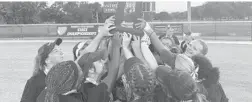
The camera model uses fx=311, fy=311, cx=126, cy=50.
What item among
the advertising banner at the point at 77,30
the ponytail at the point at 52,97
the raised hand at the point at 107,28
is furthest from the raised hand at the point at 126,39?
the advertising banner at the point at 77,30

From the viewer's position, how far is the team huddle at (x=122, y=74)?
1830mm

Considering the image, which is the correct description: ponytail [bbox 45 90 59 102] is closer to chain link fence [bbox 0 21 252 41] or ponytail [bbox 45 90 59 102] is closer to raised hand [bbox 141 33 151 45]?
raised hand [bbox 141 33 151 45]

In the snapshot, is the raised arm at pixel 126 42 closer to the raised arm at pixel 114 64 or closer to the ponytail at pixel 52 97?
the raised arm at pixel 114 64

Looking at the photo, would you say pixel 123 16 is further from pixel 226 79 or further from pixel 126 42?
pixel 226 79

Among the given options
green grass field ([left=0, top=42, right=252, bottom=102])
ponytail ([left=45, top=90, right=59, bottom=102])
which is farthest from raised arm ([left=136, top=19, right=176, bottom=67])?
green grass field ([left=0, top=42, right=252, bottom=102])

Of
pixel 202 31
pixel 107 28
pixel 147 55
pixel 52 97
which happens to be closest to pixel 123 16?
pixel 107 28

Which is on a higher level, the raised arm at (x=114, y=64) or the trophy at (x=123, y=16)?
the trophy at (x=123, y=16)

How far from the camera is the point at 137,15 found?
2.25m

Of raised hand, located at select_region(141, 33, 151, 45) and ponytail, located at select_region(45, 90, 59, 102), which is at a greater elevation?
raised hand, located at select_region(141, 33, 151, 45)

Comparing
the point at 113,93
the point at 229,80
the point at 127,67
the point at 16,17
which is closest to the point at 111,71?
the point at 113,93

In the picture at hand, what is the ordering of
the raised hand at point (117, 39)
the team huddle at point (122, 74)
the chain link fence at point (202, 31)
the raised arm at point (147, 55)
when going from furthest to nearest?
1. the chain link fence at point (202, 31)
2. the raised hand at point (117, 39)
3. the raised arm at point (147, 55)
4. the team huddle at point (122, 74)

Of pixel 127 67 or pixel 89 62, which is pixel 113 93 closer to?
pixel 89 62

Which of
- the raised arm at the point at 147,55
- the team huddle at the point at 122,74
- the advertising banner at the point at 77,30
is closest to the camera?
the team huddle at the point at 122,74

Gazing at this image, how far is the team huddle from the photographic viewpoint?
1.83 m
